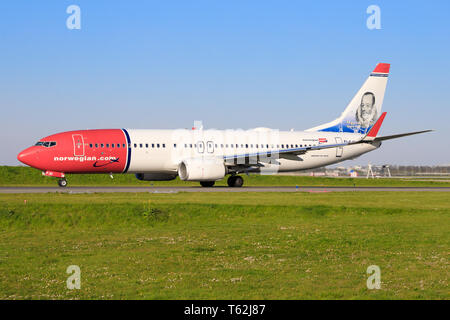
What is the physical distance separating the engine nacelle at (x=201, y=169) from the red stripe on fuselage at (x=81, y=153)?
4792 millimetres

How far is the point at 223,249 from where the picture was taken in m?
16.6

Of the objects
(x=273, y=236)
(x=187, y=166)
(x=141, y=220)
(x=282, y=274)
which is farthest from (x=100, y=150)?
(x=282, y=274)

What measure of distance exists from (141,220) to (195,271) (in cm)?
1309

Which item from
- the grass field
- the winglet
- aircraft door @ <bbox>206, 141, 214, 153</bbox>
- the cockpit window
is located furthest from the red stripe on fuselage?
the winglet

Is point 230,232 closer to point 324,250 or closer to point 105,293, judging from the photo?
point 324,250

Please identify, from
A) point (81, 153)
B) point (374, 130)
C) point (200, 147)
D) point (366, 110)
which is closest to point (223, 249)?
point (81, 153)

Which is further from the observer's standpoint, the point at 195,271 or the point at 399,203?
the point at 399,203

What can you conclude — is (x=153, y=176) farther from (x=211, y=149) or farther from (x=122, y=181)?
(x=122, y=181)

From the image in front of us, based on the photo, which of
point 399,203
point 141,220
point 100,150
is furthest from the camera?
point 100,150

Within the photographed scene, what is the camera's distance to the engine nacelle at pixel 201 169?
41.8 m

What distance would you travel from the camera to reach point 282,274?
13.0 meters

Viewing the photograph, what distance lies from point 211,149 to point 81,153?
1096 centimetres

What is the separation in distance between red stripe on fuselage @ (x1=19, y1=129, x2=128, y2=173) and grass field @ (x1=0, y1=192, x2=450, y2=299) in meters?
10.0
